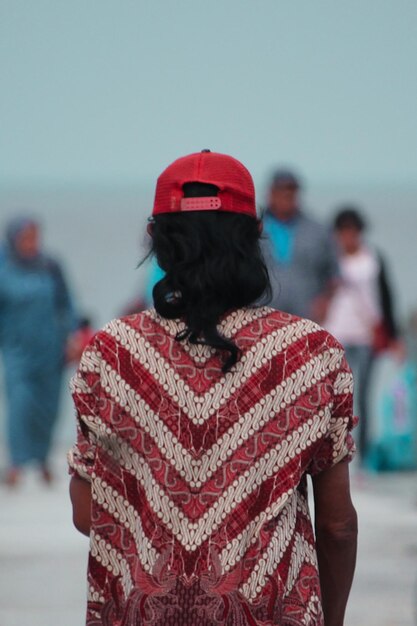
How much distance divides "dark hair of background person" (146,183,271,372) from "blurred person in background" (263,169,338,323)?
541cm

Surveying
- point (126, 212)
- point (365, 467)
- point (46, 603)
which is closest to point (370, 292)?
point (365, 467)

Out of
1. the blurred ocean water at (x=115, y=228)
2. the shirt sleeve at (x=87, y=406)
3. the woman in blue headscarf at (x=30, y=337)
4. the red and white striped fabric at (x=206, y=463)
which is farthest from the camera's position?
the blurred ocean water at (x=115, y=228)

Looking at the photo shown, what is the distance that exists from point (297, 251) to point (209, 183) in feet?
18.2

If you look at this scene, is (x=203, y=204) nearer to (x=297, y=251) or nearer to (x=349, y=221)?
(x=297, y=251)

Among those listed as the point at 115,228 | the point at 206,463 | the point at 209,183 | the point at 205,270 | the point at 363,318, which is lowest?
the point at 115,228

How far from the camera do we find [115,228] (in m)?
38.1

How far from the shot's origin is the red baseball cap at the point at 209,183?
2938mm

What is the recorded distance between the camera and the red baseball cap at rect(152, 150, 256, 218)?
2938 mm

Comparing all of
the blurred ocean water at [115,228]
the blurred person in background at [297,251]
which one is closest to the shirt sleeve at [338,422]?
the blurred person in background at [297,251]

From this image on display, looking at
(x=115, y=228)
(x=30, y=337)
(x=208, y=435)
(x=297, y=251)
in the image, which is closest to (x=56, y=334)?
(x=30, y=337)

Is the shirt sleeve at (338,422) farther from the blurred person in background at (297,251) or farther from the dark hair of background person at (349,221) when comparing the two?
the dark hair of background person at (349,221)

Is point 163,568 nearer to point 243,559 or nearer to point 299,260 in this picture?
point 243,559

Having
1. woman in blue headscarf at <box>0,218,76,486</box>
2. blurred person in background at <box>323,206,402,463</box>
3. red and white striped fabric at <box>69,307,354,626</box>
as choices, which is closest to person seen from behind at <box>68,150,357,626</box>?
red and white striped fabric at <box>69,307,354,626</box>

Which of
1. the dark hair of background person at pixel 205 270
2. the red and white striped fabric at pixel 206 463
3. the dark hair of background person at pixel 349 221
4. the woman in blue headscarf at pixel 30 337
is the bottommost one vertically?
the woman in blue headscarf at pixel 30 337
